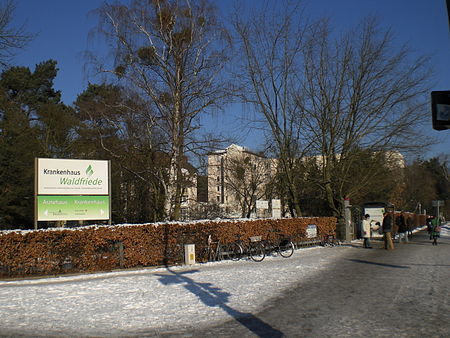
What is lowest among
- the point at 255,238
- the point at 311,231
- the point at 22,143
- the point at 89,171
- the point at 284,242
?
the point at 284,242

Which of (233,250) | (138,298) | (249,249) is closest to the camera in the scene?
(138,298)

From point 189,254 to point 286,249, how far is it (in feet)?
16.1

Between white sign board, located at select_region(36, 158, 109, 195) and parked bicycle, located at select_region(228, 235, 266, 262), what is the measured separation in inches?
216

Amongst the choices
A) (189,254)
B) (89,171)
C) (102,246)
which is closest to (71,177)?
(89,171)

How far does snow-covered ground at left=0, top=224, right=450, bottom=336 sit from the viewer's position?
8.39 m

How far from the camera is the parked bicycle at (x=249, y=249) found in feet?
62.5

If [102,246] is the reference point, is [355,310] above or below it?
below

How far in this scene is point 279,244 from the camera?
2077 centimetres

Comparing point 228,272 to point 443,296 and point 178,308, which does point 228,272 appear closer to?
point 178,308

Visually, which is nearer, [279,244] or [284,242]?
[284,242]

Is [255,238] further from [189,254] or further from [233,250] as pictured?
[189,254]

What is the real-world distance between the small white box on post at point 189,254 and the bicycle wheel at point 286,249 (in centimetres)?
440

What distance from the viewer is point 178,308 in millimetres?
9492

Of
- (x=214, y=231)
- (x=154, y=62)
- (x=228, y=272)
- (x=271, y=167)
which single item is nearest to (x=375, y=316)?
(x=228, y=272)
